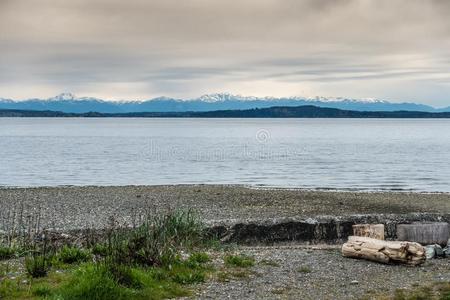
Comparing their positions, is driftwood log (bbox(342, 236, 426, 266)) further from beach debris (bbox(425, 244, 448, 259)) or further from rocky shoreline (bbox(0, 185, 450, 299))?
beach debris (bbox(425, 244, 448, 259))

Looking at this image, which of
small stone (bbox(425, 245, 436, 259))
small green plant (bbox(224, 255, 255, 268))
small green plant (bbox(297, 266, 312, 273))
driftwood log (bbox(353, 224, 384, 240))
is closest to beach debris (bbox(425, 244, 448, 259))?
small stone (bbox(425, 245, 436, 259))

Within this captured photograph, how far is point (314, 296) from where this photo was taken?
12.0 m

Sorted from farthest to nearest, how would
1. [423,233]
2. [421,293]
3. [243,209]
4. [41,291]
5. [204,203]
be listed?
[204,203] → [243,209] → [423,233] → [421,293] → [41,291]

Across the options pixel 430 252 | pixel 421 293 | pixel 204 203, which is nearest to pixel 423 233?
pixel 430 252

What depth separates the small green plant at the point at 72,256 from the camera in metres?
13.5

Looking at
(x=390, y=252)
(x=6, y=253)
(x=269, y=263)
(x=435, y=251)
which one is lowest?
(x=435, y=251)

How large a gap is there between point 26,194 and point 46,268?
27344 millimetres

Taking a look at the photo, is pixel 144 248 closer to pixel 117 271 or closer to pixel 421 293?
pixel 117 271

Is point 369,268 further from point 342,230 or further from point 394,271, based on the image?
point 342,230

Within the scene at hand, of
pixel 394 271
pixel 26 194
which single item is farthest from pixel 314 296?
pixel 26 194

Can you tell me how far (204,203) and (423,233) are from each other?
17330 millimetres

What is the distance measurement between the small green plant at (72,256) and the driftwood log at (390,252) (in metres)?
6.55

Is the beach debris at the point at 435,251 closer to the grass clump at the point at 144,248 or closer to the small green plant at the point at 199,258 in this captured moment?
the small green plant at the point at 199,258

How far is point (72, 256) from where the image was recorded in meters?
13.5
